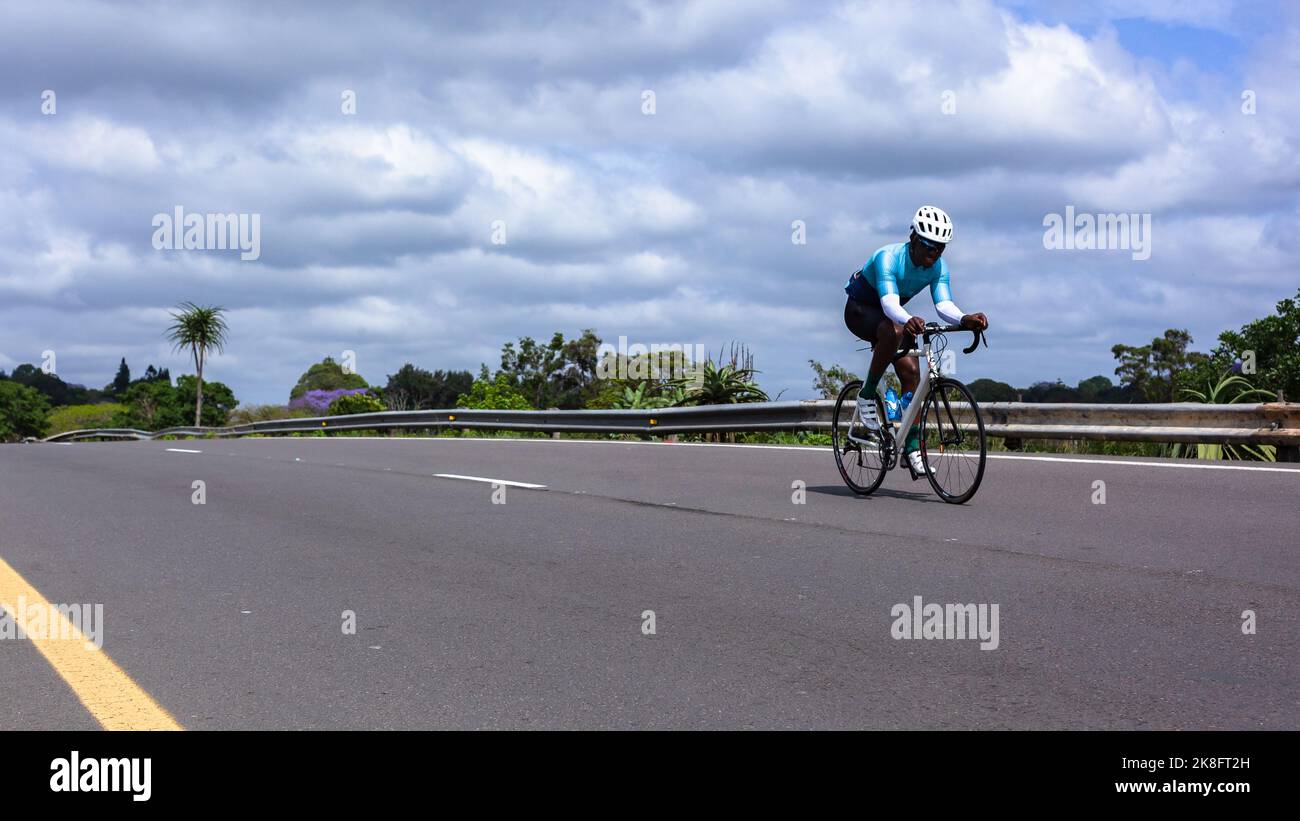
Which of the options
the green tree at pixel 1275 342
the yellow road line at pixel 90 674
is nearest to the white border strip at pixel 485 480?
the yellow road line at pixel 90 674

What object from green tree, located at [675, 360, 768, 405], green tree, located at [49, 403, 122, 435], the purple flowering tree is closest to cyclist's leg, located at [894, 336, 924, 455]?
green tree, located at [675, 360, 768, 405]

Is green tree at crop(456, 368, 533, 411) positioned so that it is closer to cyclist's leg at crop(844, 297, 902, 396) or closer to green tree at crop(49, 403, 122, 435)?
cyclist's leg at crop(844, 297, 902, 396)

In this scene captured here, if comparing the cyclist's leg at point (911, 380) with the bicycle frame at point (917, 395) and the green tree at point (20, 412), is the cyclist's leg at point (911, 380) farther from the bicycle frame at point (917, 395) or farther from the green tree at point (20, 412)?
the green tree at point (20, 412)

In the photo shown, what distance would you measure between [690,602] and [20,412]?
159537 millimetres

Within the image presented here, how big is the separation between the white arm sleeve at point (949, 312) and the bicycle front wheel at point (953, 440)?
1.58 feet

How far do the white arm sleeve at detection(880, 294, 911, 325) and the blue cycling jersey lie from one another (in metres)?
0.06

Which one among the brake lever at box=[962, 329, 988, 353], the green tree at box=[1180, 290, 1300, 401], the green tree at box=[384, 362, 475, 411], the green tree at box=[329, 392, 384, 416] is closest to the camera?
the brake lever at box=[962, 329, 988, 353]

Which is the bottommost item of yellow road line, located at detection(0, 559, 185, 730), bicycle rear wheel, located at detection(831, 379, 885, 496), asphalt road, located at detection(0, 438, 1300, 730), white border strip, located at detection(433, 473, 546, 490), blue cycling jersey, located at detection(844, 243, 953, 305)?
yellow road line, located at detection(0, 559, 185, 730)

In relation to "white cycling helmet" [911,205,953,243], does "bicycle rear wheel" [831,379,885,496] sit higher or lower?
lower

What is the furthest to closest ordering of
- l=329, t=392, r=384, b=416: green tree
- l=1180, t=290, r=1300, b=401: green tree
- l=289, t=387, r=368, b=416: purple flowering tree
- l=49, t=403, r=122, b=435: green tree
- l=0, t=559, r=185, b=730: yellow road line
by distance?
l=49, t=403, r=122, b=435: green tree, l=289, t=387, r=368, b=416: purple flowering tree, l=329, t=392, r=384, b=416: green tree, l=1180, t=290, r=1300, b=401: green tree, l=0, t=559, r=185, b=730: yellow road line

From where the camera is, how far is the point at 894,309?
9.48 metres

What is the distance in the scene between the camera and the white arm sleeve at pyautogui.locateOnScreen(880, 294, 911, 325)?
30.8 ft
